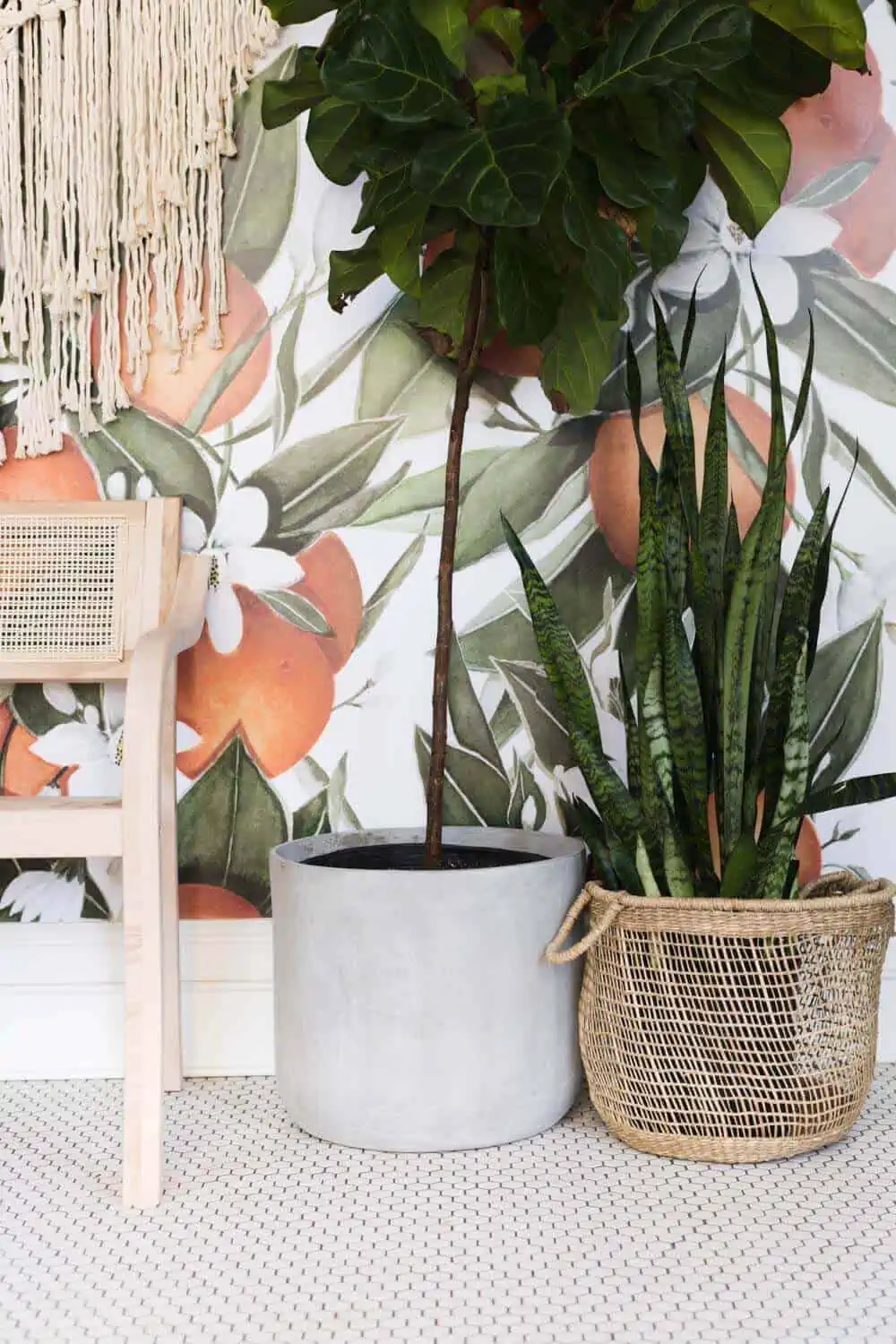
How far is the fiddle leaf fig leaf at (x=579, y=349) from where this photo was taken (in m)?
1.44

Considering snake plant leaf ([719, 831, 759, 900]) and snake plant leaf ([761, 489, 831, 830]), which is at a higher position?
snake plant leaf ([761, 489, 831, 830])

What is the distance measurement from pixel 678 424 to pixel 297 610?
56 centimetres

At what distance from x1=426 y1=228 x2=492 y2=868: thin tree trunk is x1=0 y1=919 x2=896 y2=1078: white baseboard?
348 mm

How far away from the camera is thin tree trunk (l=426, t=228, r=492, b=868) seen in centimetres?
142

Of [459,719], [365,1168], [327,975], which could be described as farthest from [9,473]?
[365,1168]

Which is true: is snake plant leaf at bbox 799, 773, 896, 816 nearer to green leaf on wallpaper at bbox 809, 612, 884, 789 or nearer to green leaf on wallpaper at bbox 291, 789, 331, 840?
green leaf on wallpaper at bbox 809, 612, 884, 789

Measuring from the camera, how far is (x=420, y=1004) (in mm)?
1307

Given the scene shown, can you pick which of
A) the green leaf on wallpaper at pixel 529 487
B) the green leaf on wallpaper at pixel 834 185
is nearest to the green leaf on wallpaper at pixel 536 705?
the green leaf on wallpaper at pixel 529 487

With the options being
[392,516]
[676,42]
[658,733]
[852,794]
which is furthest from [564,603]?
[676,42]

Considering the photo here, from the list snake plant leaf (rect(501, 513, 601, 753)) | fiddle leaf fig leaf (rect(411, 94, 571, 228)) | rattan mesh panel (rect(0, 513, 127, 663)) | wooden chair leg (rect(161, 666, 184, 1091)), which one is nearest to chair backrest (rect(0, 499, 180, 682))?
rattan mesh panel (rect(0, 513, 127, 663))

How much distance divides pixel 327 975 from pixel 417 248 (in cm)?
81

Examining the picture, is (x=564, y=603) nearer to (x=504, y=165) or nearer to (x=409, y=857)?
(x=409, y=857)

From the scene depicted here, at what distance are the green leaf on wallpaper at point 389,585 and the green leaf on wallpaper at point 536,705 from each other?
165mm

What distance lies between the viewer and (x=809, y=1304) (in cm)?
100
